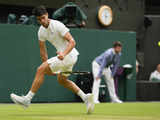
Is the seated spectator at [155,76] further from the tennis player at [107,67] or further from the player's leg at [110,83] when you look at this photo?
the player's leg at [110,83]

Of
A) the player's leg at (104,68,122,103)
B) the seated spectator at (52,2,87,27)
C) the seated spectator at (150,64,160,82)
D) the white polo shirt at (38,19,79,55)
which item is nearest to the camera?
the white polo shirt at (38,19,79,55)

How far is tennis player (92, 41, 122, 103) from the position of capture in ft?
49.4

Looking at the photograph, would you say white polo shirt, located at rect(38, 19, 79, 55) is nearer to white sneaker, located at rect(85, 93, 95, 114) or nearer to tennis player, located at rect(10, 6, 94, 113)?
tennis player, located at rect(10, 6, 94, 113)

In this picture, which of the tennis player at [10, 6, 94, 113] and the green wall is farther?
the green wall

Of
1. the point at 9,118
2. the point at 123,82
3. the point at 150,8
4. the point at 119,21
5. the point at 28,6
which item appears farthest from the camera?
the point at 150,8

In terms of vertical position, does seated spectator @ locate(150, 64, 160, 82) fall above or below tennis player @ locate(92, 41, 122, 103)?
below

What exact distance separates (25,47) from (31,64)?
53 centimetres

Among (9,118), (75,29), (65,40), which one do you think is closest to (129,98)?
→ (75,29)

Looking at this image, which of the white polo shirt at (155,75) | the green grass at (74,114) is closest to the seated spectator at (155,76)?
the white polo shirt at (155,75)

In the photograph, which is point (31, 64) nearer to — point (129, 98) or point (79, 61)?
point (79, 61)

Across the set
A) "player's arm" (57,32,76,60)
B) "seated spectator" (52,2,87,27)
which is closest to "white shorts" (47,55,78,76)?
"player's arm" (57,32,76,60)

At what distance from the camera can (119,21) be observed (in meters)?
20.3

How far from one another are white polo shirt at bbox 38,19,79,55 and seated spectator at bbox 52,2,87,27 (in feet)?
23.8

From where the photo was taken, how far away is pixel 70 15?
16.8m
